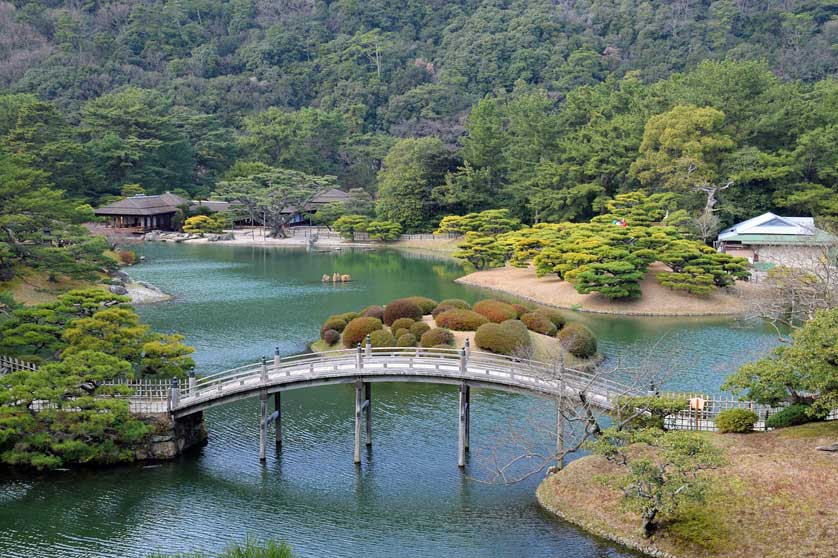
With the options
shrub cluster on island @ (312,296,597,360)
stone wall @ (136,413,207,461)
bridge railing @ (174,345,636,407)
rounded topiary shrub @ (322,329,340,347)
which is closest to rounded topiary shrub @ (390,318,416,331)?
shrub cluster on island @ (312,296,597,360)

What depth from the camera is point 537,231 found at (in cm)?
5844

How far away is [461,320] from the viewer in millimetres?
35719

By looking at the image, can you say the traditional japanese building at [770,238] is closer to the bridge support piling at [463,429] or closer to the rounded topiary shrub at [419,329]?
the rounded topiary shrub at [419,329]

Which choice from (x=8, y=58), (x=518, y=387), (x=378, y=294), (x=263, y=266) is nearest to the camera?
(x=518, y=387)

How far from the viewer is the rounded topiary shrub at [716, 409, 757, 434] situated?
906 inches

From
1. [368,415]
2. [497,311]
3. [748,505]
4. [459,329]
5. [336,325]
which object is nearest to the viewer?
[748,505]

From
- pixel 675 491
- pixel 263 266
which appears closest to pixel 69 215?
pixel 263 266

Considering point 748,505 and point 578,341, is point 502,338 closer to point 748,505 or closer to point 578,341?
point 578,341

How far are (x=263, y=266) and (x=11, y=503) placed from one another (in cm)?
4070

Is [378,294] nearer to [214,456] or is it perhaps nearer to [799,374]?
[214,456]

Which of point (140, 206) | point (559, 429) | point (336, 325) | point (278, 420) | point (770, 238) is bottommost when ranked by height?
point (278, 420)

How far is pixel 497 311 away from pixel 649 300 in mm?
13269

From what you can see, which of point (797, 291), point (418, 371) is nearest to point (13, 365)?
point (418, 371)

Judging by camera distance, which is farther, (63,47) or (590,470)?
(63,47)
